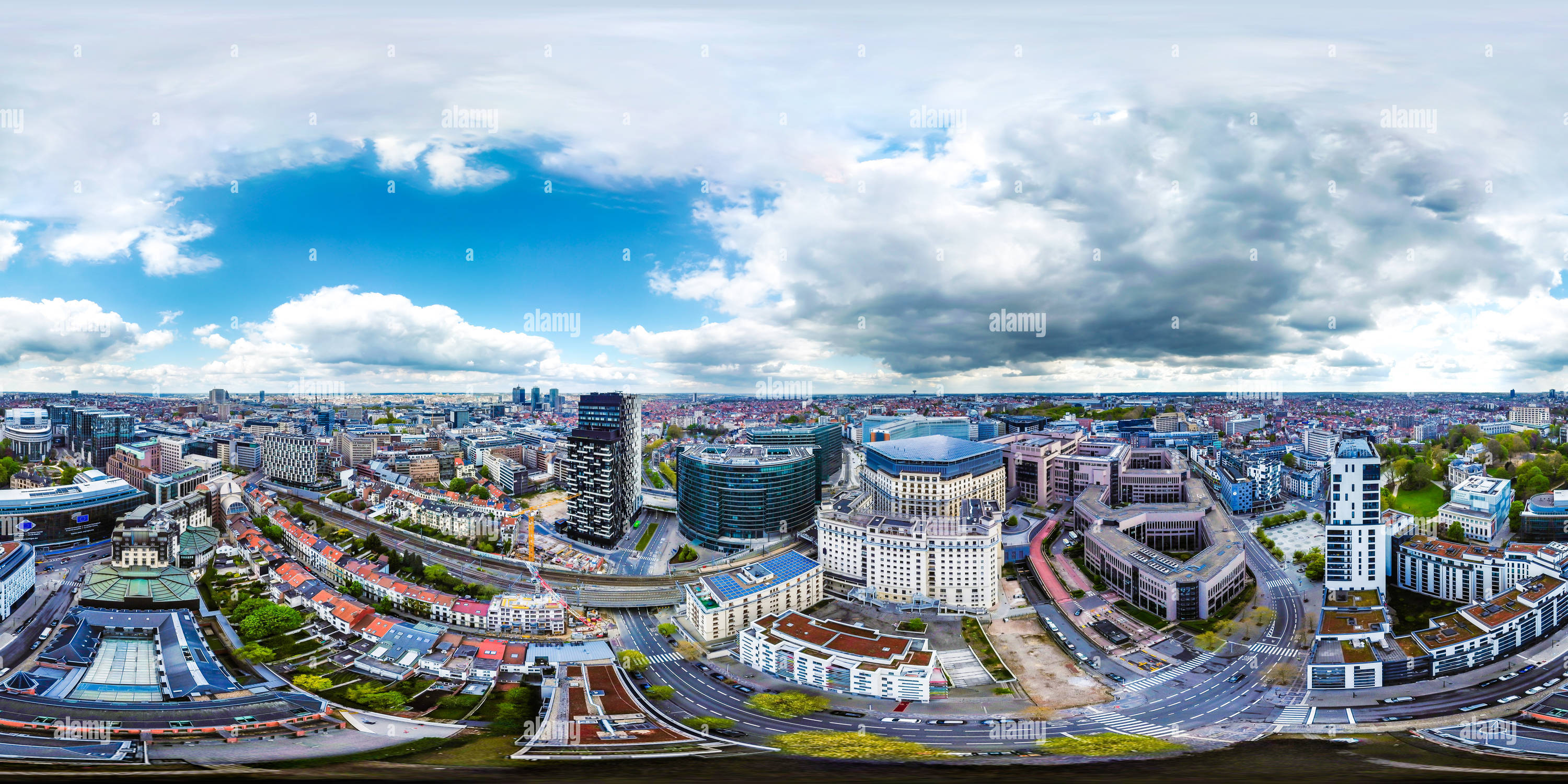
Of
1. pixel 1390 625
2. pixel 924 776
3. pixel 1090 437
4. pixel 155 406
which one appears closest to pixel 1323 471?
pixel 1090 437

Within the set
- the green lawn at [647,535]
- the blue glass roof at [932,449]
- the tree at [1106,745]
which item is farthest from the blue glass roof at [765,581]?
→ the blue glass roof at [932,449]

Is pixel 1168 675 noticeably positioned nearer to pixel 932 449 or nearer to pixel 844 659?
pixel 844 659

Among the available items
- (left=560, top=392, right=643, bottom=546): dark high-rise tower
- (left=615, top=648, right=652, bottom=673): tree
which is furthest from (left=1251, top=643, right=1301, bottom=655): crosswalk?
(left=560, top=392, right=643, bottom=546): dark high-rise tower

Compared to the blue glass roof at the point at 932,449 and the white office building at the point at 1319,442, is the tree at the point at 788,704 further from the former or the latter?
the white office building at the point at 1319,442

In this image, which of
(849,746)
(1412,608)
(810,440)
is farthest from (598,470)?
(1412,608)

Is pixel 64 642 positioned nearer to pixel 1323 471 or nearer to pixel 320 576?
pixel 320 576

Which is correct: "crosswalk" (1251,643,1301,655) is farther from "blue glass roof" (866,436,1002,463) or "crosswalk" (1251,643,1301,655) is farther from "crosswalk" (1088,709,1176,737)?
"blue glass roof" (866,436,1002,463)

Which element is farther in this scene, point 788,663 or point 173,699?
point 788,663
